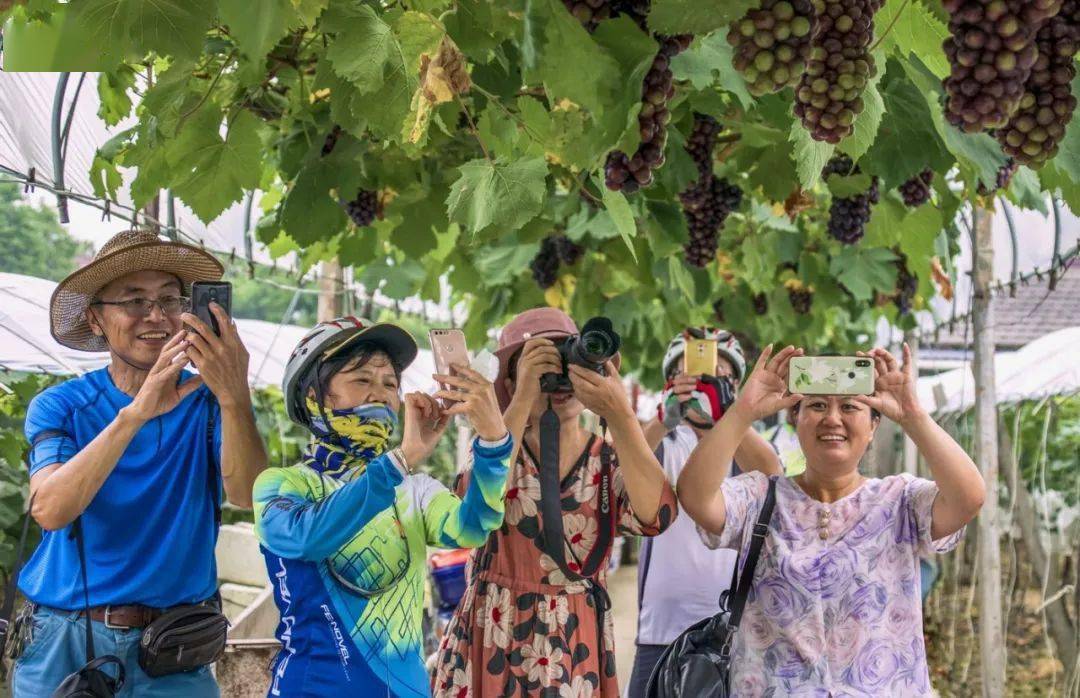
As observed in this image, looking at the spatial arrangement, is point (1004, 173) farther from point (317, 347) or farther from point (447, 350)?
point (317, 347)

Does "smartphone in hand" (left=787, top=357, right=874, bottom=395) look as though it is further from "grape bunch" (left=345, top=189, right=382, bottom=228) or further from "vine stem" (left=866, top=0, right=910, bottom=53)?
"grape bunch" (left=345, top=189, right=382, bottom=228)

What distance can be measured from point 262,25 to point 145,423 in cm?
158

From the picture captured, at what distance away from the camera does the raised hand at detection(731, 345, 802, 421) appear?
2.63 metres

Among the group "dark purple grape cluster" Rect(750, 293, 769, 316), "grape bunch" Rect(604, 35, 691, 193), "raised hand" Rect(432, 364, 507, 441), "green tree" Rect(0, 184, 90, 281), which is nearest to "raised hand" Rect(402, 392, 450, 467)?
"raised hand" Rect(432, 364, 507, 441)

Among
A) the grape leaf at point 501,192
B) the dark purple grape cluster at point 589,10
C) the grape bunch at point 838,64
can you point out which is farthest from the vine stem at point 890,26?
the grape leaf at point 501,192

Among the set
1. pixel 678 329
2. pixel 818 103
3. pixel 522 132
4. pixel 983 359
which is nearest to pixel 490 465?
pixel 522 132

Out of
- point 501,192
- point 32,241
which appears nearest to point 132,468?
point 501,192

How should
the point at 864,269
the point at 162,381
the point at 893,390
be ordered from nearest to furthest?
1. the point at 162,381
2. the point at 893,390
3. the point at 864,269

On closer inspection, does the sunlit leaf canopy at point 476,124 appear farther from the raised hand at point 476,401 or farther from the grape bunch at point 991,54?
the raised hand at point 476,401

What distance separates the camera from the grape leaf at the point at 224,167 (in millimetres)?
2904

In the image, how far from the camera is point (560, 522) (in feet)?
9.34

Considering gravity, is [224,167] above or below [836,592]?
above

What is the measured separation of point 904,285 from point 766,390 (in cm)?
370

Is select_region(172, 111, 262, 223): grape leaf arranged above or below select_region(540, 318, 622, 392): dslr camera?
above
